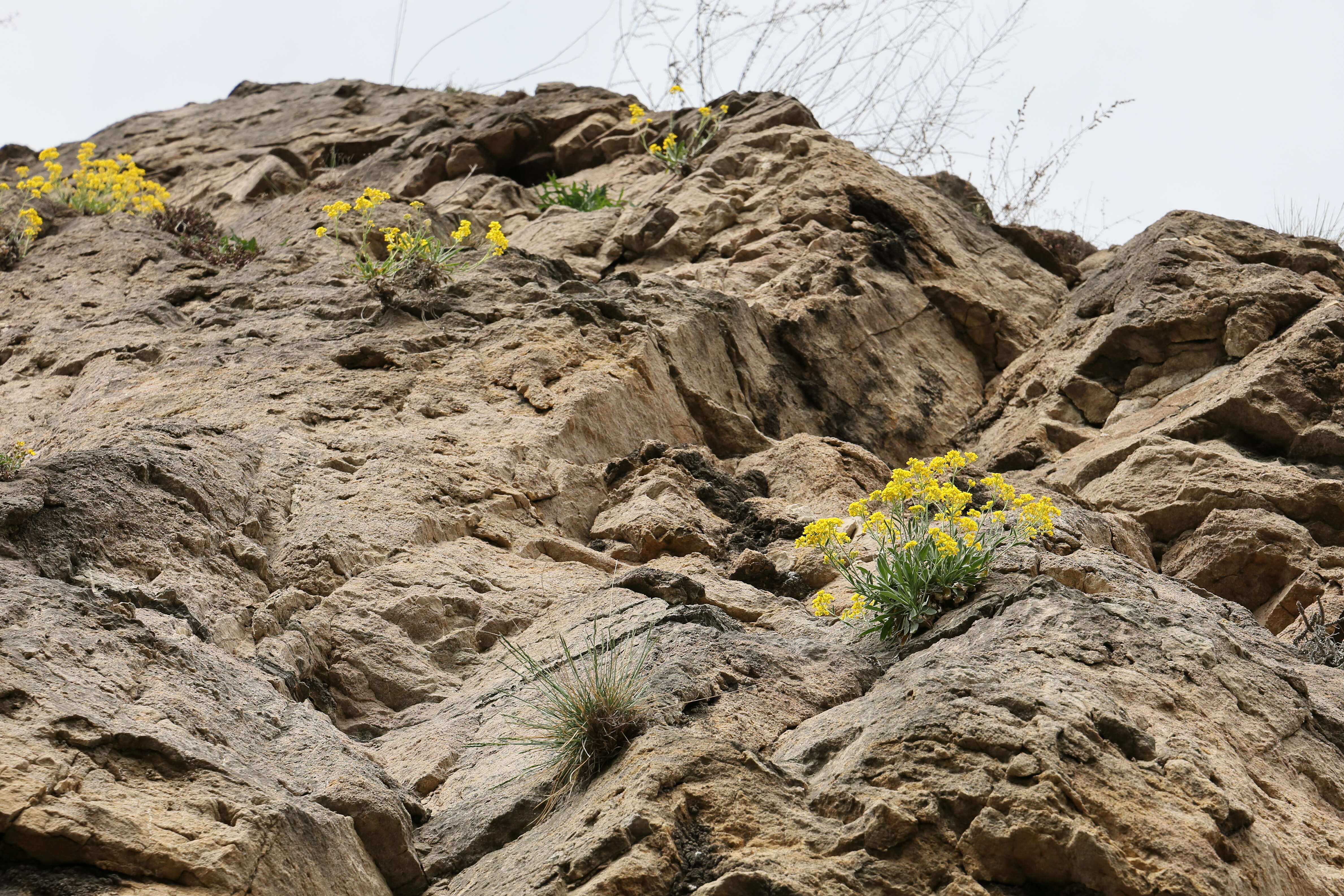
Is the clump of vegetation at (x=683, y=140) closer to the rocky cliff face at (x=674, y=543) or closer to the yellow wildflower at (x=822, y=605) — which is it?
the rocky cliff face at (x=674, y=543)

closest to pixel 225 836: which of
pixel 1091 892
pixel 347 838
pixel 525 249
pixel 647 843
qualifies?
pixel 347 838

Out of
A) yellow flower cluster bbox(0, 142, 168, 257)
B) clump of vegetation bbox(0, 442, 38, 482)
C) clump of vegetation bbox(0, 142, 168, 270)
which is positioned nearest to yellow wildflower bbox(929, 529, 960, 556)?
clump of vegetation bbox(0, 442, 38, 482)

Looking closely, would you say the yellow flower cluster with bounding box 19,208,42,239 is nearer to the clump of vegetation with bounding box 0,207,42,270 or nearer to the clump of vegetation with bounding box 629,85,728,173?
the clump of vegetation with bounding box 0,207,42,270

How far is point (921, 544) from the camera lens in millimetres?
4324

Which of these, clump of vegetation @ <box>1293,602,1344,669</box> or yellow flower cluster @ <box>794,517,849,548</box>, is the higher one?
yellow flower cluster @ <box>794,517,849,548</box>

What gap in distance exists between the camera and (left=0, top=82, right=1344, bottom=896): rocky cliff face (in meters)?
2.95

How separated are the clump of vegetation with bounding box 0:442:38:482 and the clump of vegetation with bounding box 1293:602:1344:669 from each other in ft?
16.9

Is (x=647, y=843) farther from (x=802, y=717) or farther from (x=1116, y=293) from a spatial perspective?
(x=1116, y=293)

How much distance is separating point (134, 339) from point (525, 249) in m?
3.08

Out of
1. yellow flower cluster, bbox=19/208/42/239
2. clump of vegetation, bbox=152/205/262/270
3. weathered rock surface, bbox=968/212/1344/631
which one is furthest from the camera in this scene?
yellow flower cluster, bbox=19/208/42/239

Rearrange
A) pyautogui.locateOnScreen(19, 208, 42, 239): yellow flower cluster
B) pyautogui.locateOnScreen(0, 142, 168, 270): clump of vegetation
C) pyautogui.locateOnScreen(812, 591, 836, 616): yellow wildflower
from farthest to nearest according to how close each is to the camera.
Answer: pyautogui.locateOnScreen(0, 142, 168, 270): clump of vegetation < pyautogui.locateOnScreen(19, 208, 42, 239): yellow flower cluster < pyautogui.locateOnScreen(812, 591, 836, 616): yellow wildflower

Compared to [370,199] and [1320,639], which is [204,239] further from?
[1320,639]

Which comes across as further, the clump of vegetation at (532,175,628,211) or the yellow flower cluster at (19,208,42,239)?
the clump of vegetation at (532,175,628,211)

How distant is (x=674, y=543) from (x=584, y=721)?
218cm
